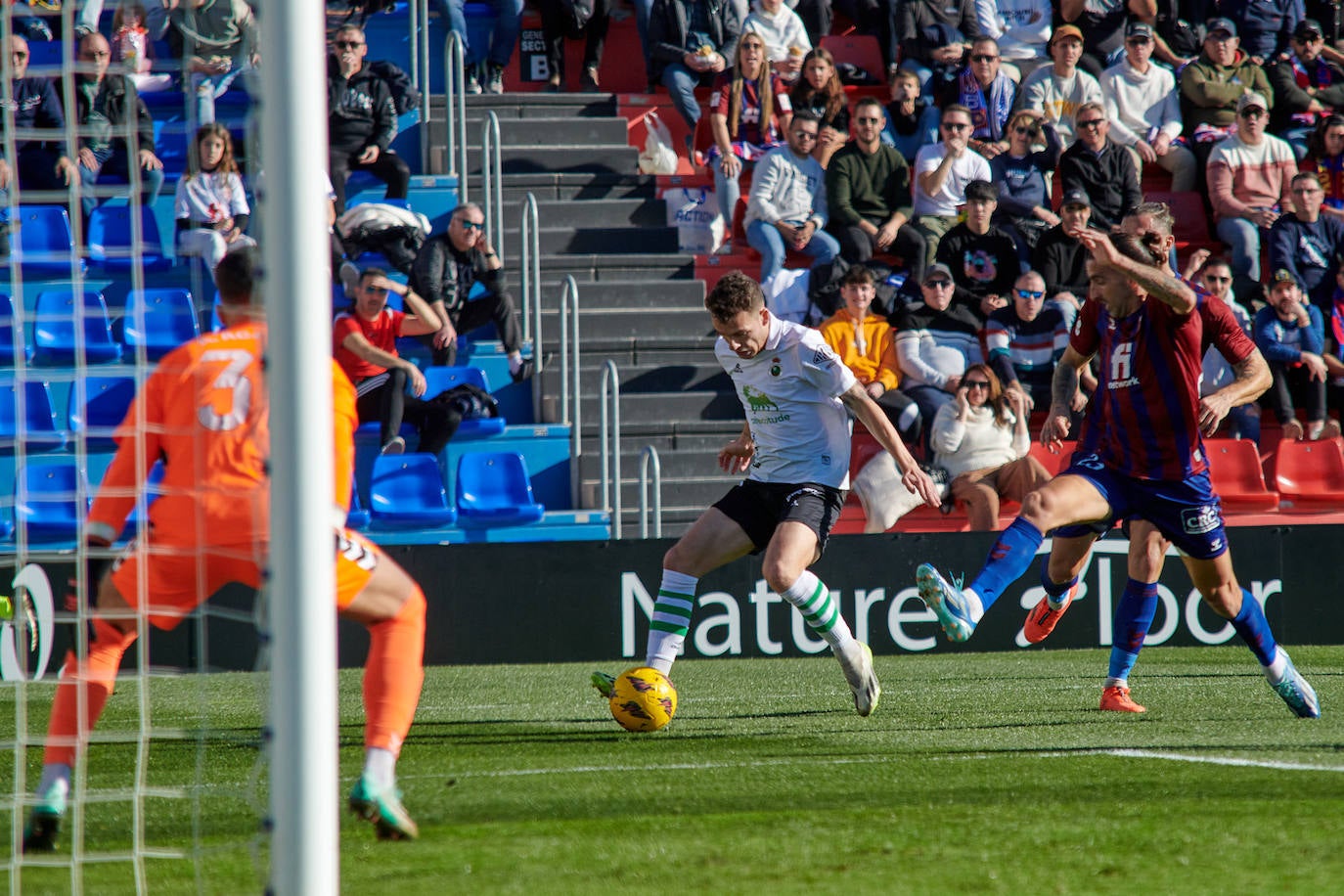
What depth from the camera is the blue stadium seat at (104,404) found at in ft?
36.3

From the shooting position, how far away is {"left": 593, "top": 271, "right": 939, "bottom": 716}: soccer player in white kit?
6.65m

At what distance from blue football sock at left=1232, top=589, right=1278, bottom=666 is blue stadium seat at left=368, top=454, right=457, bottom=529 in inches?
254

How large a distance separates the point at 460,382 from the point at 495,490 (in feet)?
3.42

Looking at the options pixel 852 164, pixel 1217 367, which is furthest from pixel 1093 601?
pixel 852 164

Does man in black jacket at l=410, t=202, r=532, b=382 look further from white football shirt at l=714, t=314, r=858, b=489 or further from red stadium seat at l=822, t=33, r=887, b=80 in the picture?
white football shirt at l=714, t=314, r=858, b=489

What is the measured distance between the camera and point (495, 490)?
12062 mm

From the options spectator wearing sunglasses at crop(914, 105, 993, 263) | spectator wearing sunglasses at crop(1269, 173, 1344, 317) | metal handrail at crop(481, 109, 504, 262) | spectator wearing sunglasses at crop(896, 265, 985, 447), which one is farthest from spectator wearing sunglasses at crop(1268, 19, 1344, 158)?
metal handrail at crop(481, 109, 504, 262)

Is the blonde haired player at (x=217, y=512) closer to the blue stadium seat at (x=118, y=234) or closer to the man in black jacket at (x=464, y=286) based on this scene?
the man in black jacket at (x=464, y=286)

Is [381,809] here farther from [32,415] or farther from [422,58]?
[422,58]

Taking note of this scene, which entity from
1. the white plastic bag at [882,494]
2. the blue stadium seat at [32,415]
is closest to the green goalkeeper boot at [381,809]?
the blue stadium seat at [32,415]

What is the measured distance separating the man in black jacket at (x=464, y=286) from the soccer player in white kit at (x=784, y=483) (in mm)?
6041

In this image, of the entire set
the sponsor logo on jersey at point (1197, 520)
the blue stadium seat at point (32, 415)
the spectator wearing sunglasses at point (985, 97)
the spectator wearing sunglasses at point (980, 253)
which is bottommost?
the sponsor logo on jersey at point (1197, 520)

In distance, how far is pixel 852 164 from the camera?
13664 mm

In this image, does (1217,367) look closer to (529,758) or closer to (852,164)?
(852,164)
